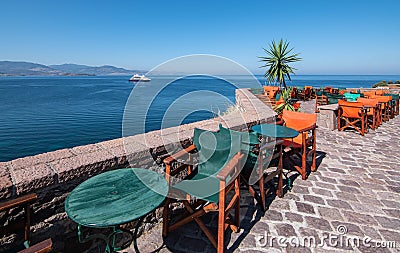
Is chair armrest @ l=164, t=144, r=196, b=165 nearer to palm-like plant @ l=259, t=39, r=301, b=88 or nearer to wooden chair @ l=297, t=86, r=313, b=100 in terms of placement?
palm-like plant @ l=259, t=39, r=301, b=88

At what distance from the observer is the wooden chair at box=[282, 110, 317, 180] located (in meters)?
3.06

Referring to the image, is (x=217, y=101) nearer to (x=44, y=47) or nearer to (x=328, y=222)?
(x=328, y=222)

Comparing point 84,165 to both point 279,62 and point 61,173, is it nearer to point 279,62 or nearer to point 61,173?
point 61,173

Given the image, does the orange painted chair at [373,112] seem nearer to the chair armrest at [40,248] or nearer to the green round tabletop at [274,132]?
the green round tabletop at [274,132]

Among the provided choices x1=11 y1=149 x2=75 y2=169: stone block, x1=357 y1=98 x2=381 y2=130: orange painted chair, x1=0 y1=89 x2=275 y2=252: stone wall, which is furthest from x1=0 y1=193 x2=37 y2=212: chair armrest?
x1=357 y1=98 x2=381 y2=130: orange painted chair

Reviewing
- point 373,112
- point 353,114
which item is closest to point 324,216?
point 353,114

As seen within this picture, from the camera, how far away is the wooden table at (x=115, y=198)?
1.16 meters

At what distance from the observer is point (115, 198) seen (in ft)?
4.42

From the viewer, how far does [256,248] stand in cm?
182

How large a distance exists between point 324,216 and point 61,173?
238cm

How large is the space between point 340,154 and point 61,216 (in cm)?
438

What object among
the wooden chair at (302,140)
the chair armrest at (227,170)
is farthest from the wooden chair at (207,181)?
the wooden chair at (302,140)

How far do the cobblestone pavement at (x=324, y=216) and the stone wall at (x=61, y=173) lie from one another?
44 cm

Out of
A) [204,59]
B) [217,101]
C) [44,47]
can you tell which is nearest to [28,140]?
[217,101]
